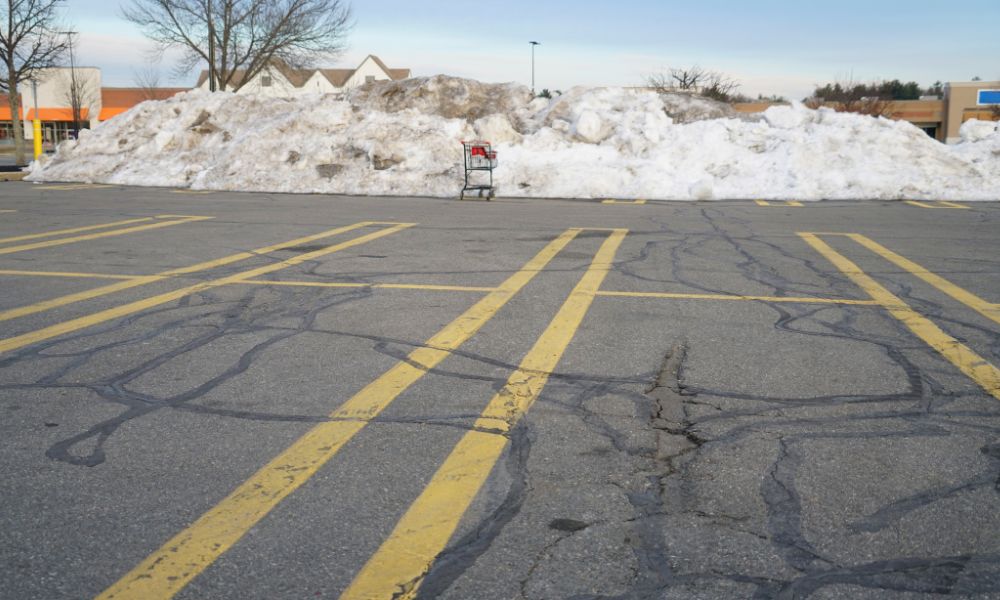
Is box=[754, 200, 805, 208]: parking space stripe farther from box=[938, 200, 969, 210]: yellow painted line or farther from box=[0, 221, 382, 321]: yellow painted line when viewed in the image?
box=[0, 221, 382, 321]: yellow painted line

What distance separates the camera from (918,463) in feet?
12.6

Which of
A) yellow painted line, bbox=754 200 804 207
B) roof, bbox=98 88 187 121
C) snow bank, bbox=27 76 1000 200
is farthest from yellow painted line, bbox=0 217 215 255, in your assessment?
roof, bbox=98 88 187 121

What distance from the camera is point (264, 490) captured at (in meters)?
3.53

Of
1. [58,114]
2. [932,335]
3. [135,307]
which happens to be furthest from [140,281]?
[58,114]

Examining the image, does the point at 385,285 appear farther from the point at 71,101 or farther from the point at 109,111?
the point at 109,111

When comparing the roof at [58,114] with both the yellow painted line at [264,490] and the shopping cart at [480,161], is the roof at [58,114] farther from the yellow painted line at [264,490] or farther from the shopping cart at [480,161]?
the yellow painted line at [264,490]

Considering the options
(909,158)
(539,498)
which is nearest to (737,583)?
(539,498)

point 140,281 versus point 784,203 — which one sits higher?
point 784,203

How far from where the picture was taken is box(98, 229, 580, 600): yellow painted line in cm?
284

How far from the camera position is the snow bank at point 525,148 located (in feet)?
66.7

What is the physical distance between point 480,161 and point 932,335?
1389 cm

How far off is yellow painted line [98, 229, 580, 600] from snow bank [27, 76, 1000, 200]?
15.1 metres

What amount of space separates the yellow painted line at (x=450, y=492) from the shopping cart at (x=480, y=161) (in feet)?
43.3

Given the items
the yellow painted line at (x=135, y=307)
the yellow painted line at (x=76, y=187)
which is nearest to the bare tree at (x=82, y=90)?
the yellow painted line at (x=76, y=187)
